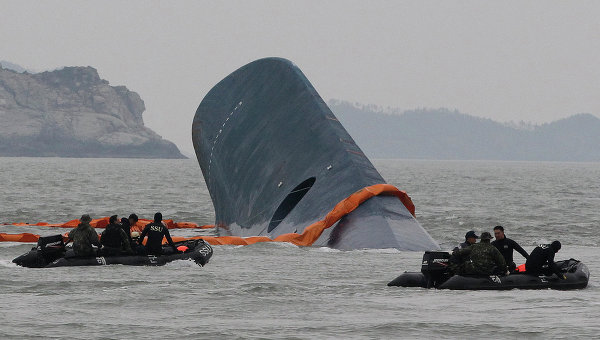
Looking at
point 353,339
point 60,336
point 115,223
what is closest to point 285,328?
point 353,339

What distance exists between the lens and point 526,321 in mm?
18812

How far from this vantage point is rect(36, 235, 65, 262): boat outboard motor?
26.7m

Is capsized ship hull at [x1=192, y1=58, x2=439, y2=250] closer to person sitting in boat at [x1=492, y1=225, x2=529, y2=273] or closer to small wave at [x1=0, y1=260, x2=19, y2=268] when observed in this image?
person sitting in boat at [x1=492, y1=225, x2=529, y2=273]

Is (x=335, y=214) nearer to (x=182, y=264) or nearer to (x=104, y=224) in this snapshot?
(x=182, y=264)

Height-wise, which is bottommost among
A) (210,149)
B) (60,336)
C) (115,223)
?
(60,336)

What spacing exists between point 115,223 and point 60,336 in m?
9.83

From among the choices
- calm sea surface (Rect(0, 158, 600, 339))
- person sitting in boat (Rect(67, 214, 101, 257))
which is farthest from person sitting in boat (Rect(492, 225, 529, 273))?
person sitting in boat (Rect(67, 214, 101, 257))

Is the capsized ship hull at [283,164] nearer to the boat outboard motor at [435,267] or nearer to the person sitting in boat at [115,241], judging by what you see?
the person sitting in boat at [115,241]

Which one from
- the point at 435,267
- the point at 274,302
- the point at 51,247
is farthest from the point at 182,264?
the point at 435,267

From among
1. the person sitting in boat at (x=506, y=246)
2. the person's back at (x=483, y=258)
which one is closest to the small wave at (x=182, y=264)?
the person's back at (x=483, y=258)

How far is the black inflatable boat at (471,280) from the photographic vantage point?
2248cm

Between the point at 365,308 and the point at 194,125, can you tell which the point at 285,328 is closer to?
the point at 365,308

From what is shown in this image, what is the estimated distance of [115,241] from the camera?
2727cm

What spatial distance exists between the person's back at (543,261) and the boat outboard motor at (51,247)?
12.3 meters
